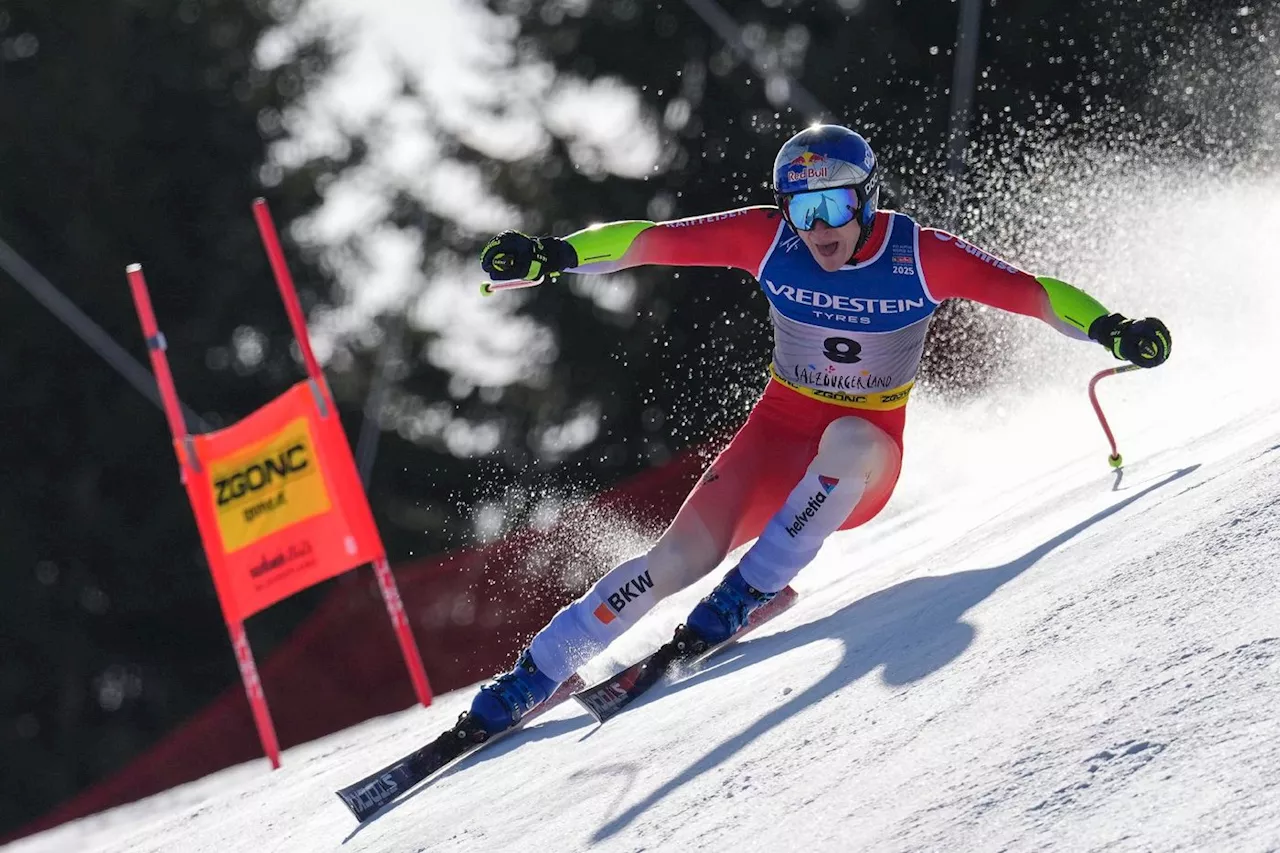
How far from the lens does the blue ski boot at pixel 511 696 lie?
13.4 feet

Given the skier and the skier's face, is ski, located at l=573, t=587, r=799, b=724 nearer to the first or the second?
the skier

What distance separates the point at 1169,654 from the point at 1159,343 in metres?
1.63

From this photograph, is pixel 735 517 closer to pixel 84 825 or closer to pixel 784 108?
pixel 84 825

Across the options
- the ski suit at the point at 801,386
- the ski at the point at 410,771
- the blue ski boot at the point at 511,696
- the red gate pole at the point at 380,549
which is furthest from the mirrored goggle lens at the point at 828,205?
the red gate pole at the point at 380,549

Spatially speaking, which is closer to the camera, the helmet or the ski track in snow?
the ski track in snow

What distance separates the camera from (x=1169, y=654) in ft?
8.12

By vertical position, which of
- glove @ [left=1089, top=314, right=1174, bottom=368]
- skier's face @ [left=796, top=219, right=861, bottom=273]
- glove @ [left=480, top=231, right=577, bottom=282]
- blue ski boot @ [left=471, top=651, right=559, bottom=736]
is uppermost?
glove @ [left=480, top=231, right=577, bottom=282]

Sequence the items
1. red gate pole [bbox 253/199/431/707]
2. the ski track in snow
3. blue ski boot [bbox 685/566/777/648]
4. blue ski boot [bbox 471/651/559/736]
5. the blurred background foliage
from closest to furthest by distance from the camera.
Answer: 1. the ski track in snow
2. blue ski boot [bbox 471/651/559/736]
3. blue ski boot [bbox 685/566/777/648]
4. red gate pole [bbox 253/199/431/707]
5. the blurred background foliage

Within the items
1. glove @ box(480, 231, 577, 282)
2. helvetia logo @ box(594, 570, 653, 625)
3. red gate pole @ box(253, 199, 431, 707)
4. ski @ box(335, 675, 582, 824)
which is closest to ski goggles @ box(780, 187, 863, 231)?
glove @ box(480, 231, 577, 282)

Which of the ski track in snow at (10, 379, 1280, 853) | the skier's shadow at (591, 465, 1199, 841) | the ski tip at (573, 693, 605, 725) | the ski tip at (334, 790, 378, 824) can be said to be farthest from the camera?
the ski tip at (573, 693, 605, 725)

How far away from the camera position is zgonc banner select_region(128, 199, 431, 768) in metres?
6.91

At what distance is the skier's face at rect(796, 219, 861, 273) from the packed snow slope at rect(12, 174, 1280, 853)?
0.84 meters

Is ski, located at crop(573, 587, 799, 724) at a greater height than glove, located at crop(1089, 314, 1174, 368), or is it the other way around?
glove, located at crop(1089, 314, 1174, 368)

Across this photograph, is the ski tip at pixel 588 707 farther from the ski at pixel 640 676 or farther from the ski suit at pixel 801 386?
the ski suit at pixel 801 386
